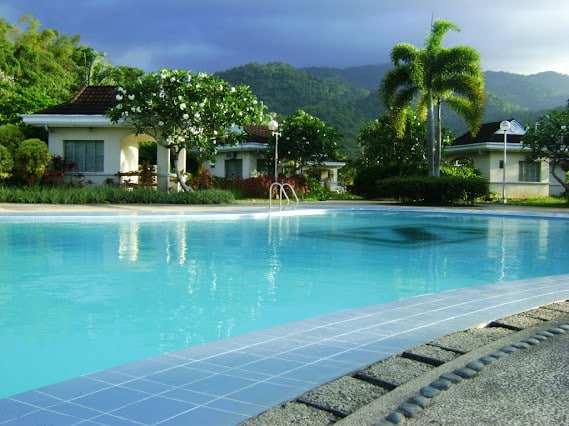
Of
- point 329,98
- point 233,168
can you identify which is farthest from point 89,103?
point 329,98

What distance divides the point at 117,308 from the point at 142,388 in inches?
123

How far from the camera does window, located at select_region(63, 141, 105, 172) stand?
24.5 meters

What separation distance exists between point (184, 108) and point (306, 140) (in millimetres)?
10245

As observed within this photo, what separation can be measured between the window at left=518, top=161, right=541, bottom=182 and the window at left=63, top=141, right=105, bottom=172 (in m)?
22.0

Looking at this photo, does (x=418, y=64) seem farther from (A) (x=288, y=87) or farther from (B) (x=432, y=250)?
(A) (x=288, y=87)

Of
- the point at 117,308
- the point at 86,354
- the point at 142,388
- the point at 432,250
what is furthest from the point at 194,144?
the point at 142,388

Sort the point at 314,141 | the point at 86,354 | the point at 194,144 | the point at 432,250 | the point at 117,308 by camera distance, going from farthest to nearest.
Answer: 1. the point at 314,141
2. the point at 194,144
3. the point at 432,250
4. the point at 117,308
5. the point at 86,354

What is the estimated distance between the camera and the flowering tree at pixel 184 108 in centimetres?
2117

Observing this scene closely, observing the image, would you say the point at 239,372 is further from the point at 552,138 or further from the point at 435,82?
the point at 552,138

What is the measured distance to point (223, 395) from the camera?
2928 mm

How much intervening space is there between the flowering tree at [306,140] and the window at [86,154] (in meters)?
9.47

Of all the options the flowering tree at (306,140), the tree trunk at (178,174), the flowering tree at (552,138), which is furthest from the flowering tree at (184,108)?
the flowering tree at (552,138)

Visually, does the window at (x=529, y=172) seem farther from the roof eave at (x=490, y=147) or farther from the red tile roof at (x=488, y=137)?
the red tile roof at (x=488, y=137)

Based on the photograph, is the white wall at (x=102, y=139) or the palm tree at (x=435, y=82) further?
the palm tree at (x=435, y=82)
